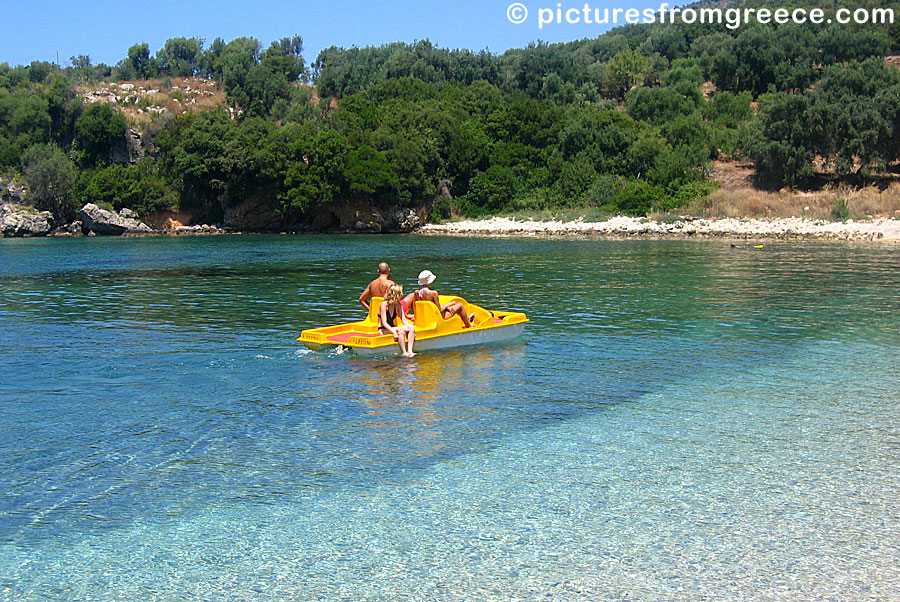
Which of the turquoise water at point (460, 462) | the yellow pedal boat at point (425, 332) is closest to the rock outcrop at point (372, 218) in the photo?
the turquoise water at point (460, 462)

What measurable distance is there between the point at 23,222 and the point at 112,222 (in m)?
9.01

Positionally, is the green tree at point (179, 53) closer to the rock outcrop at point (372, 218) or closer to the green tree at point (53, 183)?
the green tree at point (53, 183)

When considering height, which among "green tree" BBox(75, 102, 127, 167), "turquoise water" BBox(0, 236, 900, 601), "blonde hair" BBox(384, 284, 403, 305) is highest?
"green tree" BBox(75, 102, 127, 167)

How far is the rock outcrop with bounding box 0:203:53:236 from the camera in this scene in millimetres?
77000

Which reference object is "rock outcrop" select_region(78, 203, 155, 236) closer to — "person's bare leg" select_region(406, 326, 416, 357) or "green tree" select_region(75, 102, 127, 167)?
"green tree" select_region(75, 102, 127, 167)

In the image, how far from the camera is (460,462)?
8453mm

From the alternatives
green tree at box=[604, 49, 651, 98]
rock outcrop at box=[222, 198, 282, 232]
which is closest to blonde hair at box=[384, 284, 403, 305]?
rock outcrop at box=[222, 198, 282, 232]

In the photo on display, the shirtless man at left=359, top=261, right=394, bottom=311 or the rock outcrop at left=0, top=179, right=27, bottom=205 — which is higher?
the rock outcrop at left=0, top=179, right=27, bottom=205

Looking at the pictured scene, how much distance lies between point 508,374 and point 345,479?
5.31m

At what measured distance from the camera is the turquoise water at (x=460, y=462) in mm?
5973

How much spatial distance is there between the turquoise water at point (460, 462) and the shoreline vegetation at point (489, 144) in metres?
40.5

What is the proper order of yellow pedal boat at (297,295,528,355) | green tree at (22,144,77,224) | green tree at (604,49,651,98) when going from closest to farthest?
yellow pedal boat at (297,295,528,355)
green tree at (22,144,77,224)
green tree at (604,49,651,98)

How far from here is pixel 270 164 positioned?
70.6 metres

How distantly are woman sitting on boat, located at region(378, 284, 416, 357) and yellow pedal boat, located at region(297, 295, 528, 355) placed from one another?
0.15 meters
